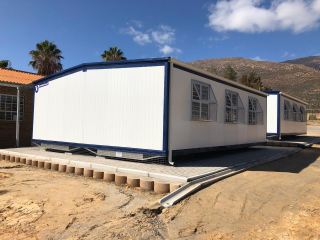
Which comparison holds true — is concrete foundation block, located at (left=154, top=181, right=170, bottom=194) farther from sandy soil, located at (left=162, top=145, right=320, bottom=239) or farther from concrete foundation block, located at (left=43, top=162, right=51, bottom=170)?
concrete foundation block, located at (left=43, top=162, right=51, bottom=170)

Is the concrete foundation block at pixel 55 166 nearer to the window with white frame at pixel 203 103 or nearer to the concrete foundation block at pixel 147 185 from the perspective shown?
the concrete foundation block at pixel 147 185

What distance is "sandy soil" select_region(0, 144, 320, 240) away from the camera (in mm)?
5453

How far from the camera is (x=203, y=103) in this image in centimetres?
1216

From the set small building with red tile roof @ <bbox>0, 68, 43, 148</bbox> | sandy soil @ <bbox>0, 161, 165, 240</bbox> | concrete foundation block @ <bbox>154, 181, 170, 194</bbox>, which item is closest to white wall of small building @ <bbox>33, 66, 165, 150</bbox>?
sandy soil @ <bbox>0, 161, 165, 240</bbox>

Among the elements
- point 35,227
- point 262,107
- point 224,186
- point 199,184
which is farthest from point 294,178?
point 262,107

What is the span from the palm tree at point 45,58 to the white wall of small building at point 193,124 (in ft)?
76.8

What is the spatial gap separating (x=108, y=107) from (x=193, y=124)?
2.79m

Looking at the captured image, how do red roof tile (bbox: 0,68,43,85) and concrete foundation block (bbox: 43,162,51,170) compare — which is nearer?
concrete foundation block (bbox: 43,162,51,170)

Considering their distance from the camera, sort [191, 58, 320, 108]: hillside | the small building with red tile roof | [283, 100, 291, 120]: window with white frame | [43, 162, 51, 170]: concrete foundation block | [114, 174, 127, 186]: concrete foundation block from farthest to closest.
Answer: [191, 58, 320, 108]: hillside → [283, 100, 291, 120]: window with white frame → the small building with red tile roof → [43, 162, 51, 170]: concrete foundation block → [114, 174, 127, 186]: concrete foundation block

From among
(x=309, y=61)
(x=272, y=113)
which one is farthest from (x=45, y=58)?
(x=309, y=61)

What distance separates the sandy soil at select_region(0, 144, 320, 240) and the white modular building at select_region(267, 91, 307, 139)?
45.2 ft

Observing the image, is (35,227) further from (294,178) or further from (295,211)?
(294,178)

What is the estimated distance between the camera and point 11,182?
8969mm

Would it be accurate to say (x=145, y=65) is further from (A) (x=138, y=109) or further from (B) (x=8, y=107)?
(B) (x=8, y=107)
